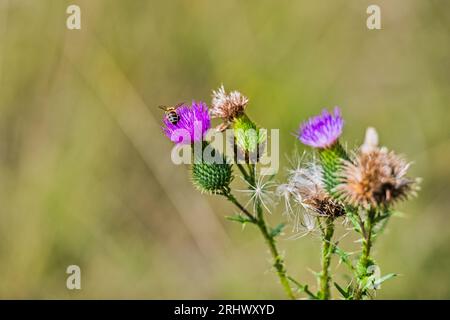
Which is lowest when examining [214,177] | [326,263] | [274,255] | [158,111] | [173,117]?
[326,263]

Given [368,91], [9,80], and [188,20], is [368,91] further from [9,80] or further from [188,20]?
[9,80]

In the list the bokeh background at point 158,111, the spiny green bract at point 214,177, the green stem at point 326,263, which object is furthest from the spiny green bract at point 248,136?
the bokeh background at point 158,111

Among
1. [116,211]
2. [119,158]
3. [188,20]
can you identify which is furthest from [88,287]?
[188,20]

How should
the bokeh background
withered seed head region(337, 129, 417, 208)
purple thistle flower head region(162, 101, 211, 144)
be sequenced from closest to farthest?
withered seed head region(337, 129, 417, 208) < purple thistle flower head region(162, 101, 211, 144) < the bokeh background

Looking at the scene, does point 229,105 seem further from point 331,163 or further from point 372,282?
point 372,282

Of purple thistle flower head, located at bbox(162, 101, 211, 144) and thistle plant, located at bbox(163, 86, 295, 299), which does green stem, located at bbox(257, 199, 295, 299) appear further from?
purple thistle flower head, located at bbox(162, 101, 211, 144)

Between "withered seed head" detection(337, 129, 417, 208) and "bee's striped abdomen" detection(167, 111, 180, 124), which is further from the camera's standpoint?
"bee's striped abdomen" detection(167, 111, 180, 124)

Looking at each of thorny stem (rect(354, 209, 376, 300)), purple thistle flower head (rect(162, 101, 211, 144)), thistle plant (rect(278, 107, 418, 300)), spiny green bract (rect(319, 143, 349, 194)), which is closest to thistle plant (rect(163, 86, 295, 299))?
purple thistle flower head (rect(162, 101, 211, 144))

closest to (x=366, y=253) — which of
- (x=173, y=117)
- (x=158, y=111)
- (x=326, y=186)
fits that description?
(x=326, y=186)

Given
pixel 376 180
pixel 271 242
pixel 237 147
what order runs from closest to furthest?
pixel 376 180 → pixel 271 242 → pixel 237 147
